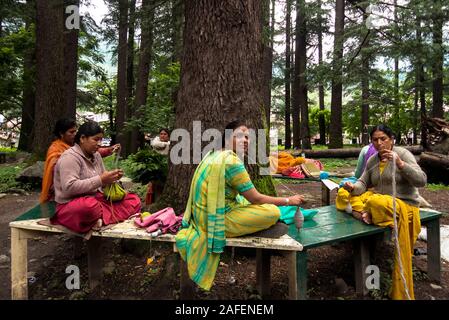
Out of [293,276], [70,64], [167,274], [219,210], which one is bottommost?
[167,274]

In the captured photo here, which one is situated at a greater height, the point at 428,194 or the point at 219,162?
the point at 219,162

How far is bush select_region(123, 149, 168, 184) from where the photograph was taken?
5375 mm

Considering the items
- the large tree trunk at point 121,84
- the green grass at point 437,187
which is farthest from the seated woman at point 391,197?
the large tree trunk at point 121,84

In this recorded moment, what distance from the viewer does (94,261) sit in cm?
377

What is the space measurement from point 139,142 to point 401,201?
50.0ft

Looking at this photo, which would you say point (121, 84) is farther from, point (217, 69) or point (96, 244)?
point (96, 244)

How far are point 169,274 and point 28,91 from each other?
1554 centimetres

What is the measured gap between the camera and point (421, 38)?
12789mm

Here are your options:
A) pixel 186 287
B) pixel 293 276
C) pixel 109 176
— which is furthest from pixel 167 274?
pixel 293 276

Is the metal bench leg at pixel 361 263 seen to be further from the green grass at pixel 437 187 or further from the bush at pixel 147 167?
the green grass at pixel 437 187

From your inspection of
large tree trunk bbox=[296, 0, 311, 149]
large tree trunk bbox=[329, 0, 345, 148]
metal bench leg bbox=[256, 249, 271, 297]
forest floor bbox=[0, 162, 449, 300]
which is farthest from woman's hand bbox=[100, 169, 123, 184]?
large tree trunk bbox=[296, 0, 311, 149]

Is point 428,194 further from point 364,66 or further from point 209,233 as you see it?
point 364,66

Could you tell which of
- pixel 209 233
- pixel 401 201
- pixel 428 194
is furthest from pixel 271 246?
pixel 428 194

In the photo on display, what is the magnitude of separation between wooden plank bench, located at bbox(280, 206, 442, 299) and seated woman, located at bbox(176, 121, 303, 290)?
411 millimetres
